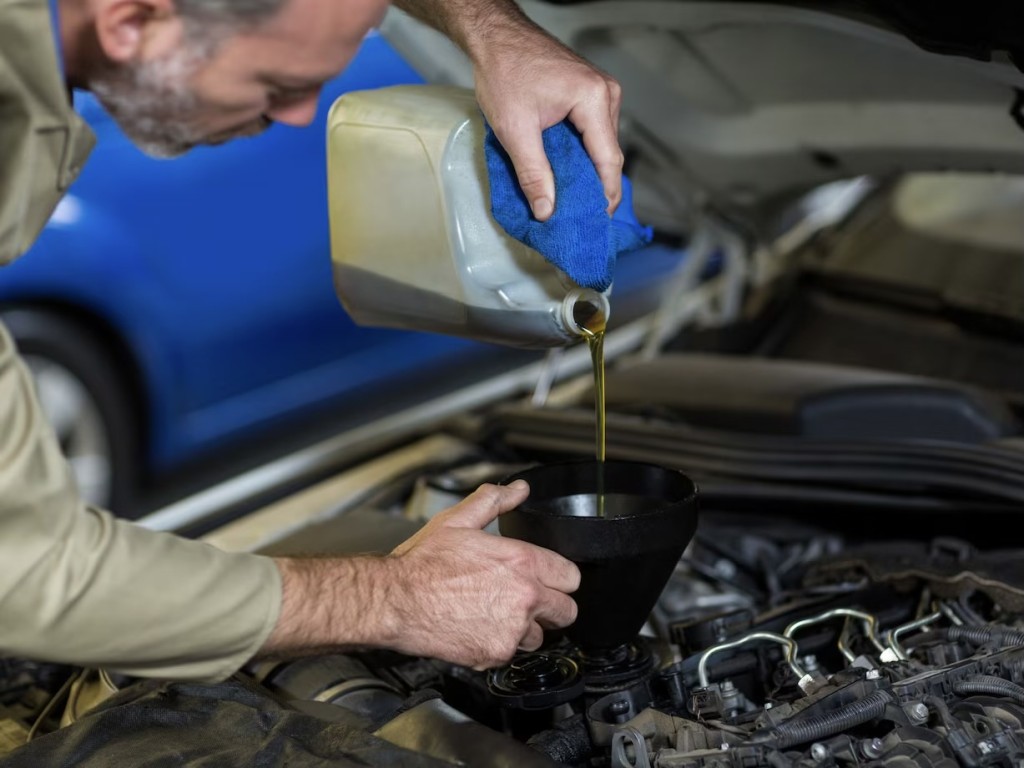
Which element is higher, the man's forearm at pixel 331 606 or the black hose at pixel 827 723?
the man's forearm at pixel 331 606

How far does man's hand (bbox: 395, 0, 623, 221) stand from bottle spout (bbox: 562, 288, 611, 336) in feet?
0.33

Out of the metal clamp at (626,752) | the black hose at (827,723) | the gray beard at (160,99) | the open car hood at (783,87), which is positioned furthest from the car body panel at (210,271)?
the black hose at (827,723)

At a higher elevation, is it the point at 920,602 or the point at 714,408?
the point at 920,602

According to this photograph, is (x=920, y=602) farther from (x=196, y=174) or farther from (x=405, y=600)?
(x=196, y=174)

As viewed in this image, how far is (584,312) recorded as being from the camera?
56.2 inches

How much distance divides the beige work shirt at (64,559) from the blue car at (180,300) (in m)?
1.70

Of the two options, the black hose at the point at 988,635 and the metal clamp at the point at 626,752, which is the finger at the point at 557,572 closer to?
the metal clamp at the point at 626,752

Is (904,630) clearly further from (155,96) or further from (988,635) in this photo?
(155,96)

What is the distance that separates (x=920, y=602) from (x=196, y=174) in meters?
2.14

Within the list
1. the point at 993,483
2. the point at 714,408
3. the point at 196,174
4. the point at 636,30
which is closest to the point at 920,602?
the point at 993,483

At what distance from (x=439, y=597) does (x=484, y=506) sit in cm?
10

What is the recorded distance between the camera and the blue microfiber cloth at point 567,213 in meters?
1.31

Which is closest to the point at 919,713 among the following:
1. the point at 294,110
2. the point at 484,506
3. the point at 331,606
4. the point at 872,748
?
the point at 872,748

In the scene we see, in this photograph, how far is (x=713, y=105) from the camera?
7.21 feet
